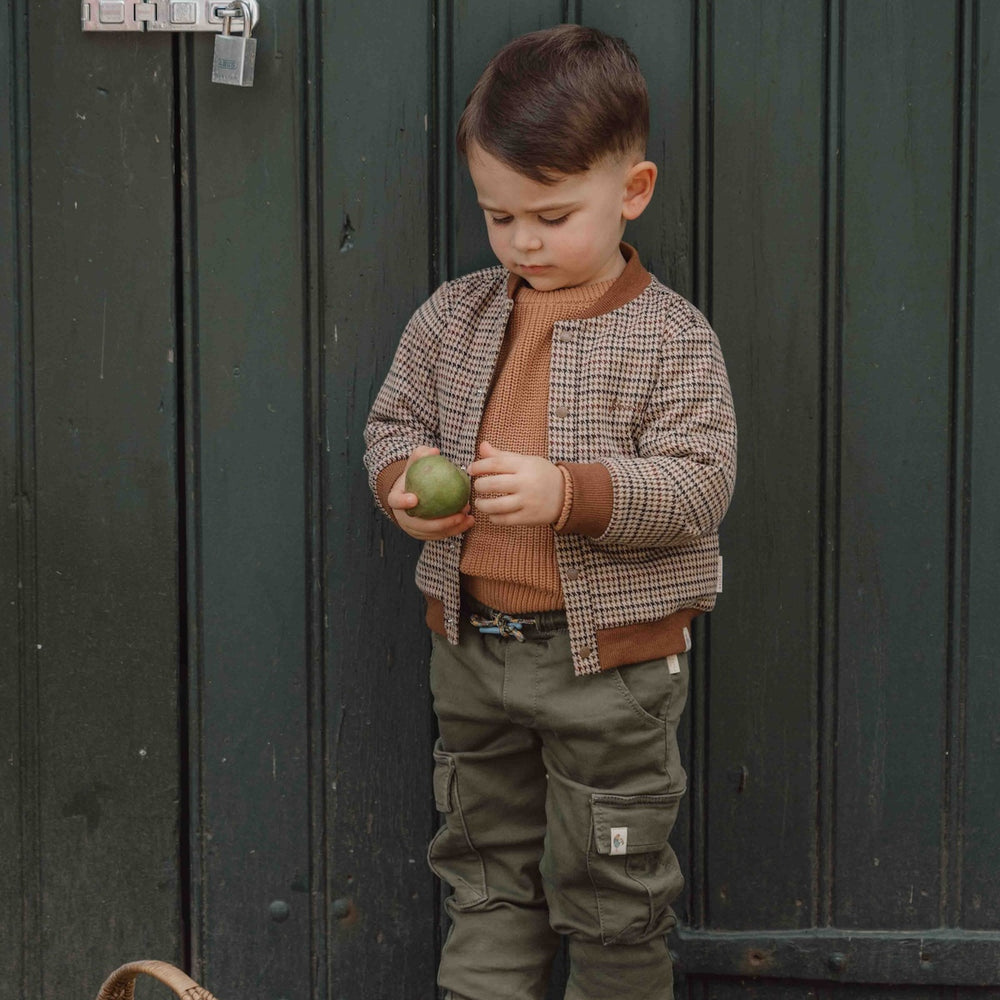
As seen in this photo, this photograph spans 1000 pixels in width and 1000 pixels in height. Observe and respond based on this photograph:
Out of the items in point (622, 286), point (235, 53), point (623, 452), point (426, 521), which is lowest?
point (426, 521)

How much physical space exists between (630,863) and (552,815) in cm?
15

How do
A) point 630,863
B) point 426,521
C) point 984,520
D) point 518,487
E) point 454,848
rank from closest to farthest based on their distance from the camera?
point 518,487, point 426,521, point 630,863, point 454,848, point 984,520

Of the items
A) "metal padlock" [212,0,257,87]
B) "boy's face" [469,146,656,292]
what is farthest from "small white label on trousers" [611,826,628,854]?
"metal padlock" [212,0,257,87]

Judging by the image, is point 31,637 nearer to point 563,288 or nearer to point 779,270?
point 563,288

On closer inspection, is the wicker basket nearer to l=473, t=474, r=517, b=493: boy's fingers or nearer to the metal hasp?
l=473, t=474, r=517, b=493: boy's fingers

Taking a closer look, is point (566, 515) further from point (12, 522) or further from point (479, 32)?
point (12, 522)

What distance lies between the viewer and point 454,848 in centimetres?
231

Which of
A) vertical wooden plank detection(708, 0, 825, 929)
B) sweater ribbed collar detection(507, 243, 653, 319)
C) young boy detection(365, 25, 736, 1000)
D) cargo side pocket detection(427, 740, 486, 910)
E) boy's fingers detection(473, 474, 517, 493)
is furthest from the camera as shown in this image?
vertical wooden plank detection(708, 0, 825, 929)

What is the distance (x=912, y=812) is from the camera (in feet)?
8.26

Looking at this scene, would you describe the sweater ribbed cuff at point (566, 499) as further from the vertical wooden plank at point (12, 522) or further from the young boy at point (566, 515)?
the vertical wooden plank at point (12, 522)

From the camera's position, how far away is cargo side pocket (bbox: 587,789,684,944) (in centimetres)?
212

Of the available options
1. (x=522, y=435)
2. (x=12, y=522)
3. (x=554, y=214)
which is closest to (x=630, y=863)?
(x=522, y=435)

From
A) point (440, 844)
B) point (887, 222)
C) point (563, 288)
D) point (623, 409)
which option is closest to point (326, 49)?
point (563, 288)

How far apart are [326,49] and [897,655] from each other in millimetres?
1522
